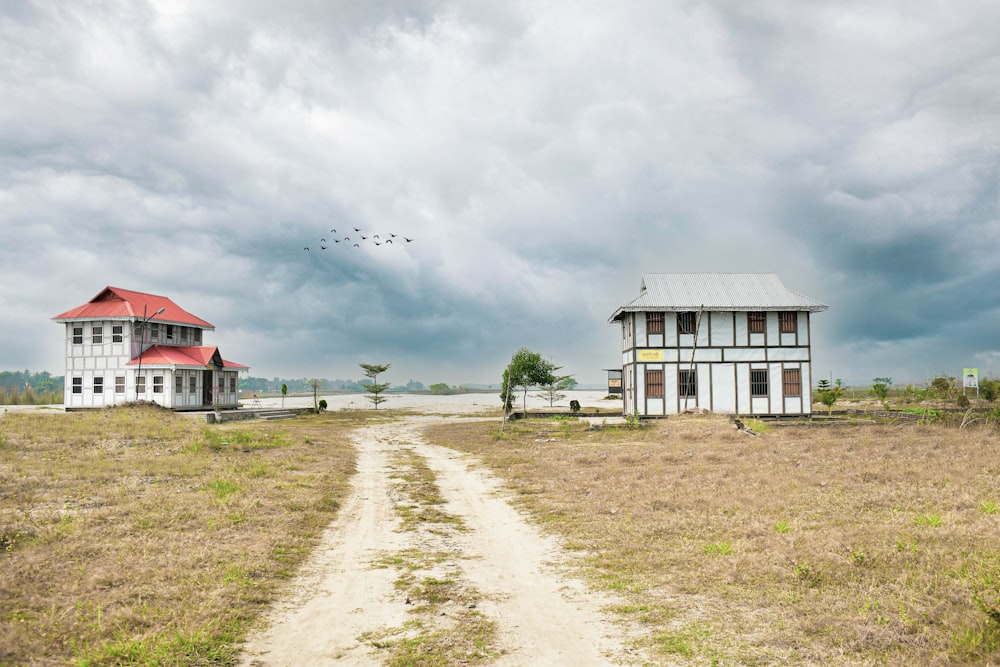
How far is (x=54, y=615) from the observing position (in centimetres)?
655

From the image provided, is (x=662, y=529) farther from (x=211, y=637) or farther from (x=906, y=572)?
(x=211, y=637)

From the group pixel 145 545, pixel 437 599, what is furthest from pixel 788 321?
pixel 145 545

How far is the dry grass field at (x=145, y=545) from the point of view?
605 cm

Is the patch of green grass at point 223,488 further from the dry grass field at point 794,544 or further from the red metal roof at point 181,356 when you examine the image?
the red metal roof at point 181,356

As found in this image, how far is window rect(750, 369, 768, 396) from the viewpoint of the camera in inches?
1380

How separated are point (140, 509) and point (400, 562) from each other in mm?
5999

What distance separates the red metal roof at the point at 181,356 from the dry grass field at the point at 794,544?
33.1 meters

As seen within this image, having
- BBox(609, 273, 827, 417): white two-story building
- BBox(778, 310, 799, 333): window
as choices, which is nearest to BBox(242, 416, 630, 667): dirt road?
BBox(609, 273, 827, 417): white two-story building

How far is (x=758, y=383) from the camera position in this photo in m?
35.1

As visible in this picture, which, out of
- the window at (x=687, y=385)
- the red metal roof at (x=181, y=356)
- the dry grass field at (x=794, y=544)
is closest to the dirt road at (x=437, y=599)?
the dry grass field at (x=794, y=544)

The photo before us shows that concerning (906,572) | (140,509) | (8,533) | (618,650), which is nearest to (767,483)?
(906,572)

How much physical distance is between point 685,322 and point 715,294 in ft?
8.65

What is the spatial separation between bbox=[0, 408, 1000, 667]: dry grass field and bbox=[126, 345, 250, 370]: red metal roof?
973 inches

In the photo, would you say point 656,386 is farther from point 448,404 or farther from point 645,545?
point 448,404
